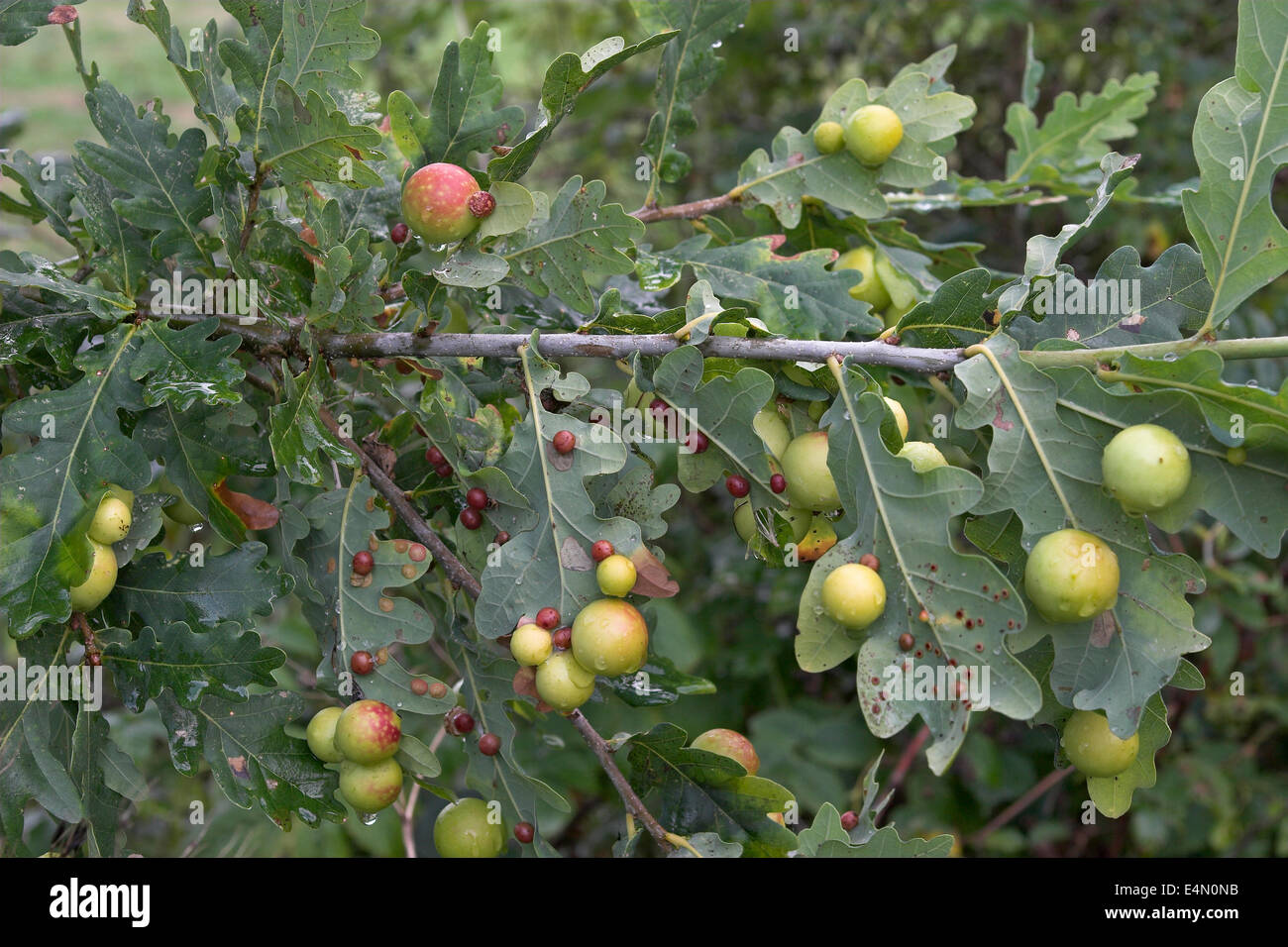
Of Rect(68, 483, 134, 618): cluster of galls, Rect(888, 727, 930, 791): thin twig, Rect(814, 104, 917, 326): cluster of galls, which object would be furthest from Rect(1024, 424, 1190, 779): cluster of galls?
Rect(888, 727, 930, 791): thin twig

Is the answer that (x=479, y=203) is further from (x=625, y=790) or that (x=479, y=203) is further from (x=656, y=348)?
(x=625, y=790)

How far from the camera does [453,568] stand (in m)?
1.65

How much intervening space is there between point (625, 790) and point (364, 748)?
15.8 inches

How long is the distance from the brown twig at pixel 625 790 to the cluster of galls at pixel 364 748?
267mm

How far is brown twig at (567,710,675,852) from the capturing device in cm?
159

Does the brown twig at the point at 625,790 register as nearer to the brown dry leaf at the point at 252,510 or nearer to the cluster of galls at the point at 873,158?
the brown dry leaf at the point at 252,510

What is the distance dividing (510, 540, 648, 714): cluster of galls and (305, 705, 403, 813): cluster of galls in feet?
0.81

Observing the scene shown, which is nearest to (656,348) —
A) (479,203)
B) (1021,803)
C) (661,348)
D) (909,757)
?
(661,348)

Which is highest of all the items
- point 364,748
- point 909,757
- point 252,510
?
point 252,510

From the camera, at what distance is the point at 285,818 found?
5.07 ft

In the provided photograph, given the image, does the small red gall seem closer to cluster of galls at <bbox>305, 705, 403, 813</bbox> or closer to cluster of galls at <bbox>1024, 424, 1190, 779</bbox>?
cluster of galls at <bbox>305, 705, 403, 813</bbox>

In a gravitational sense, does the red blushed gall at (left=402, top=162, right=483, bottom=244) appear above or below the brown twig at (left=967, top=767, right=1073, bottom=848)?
above

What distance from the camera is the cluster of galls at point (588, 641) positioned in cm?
140

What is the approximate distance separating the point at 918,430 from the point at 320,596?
1076 mm
